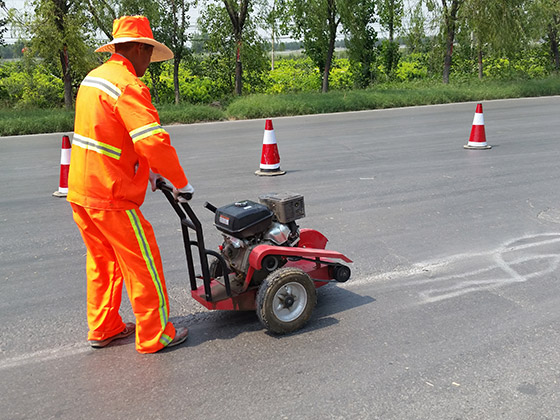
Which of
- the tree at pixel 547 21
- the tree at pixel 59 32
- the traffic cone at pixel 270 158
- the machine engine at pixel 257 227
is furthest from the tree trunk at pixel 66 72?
the tree at pixel 547 21

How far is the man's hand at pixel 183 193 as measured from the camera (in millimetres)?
3576

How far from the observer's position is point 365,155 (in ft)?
35.2

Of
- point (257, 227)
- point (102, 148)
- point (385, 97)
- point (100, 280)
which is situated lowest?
point (100, 280)

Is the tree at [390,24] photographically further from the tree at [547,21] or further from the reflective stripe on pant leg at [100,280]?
the reflective stripe on pant leg at [100,280]

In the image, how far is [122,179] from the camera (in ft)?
11.8

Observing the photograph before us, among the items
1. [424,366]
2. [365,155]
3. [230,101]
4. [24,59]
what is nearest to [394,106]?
[230,101]

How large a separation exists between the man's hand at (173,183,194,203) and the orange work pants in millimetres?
267

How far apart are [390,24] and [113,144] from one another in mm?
28204

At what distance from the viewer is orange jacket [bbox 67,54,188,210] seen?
3.42 m

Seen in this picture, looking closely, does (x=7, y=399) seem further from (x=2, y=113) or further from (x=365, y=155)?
(x=2, y=113)

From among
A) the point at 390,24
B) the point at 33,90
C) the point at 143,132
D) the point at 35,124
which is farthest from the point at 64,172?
the point at 390,24

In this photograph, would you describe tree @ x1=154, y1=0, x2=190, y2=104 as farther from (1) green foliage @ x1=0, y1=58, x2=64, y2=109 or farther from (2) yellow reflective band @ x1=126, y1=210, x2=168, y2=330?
(2) yellow reflective band @ x1=126, y1=210, x2=168, y2=330

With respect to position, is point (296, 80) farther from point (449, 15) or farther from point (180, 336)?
point (180, 336)

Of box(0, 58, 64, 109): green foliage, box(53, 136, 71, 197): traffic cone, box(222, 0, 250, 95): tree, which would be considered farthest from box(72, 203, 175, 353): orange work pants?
box(0, 58, 64, 109): green foliage
